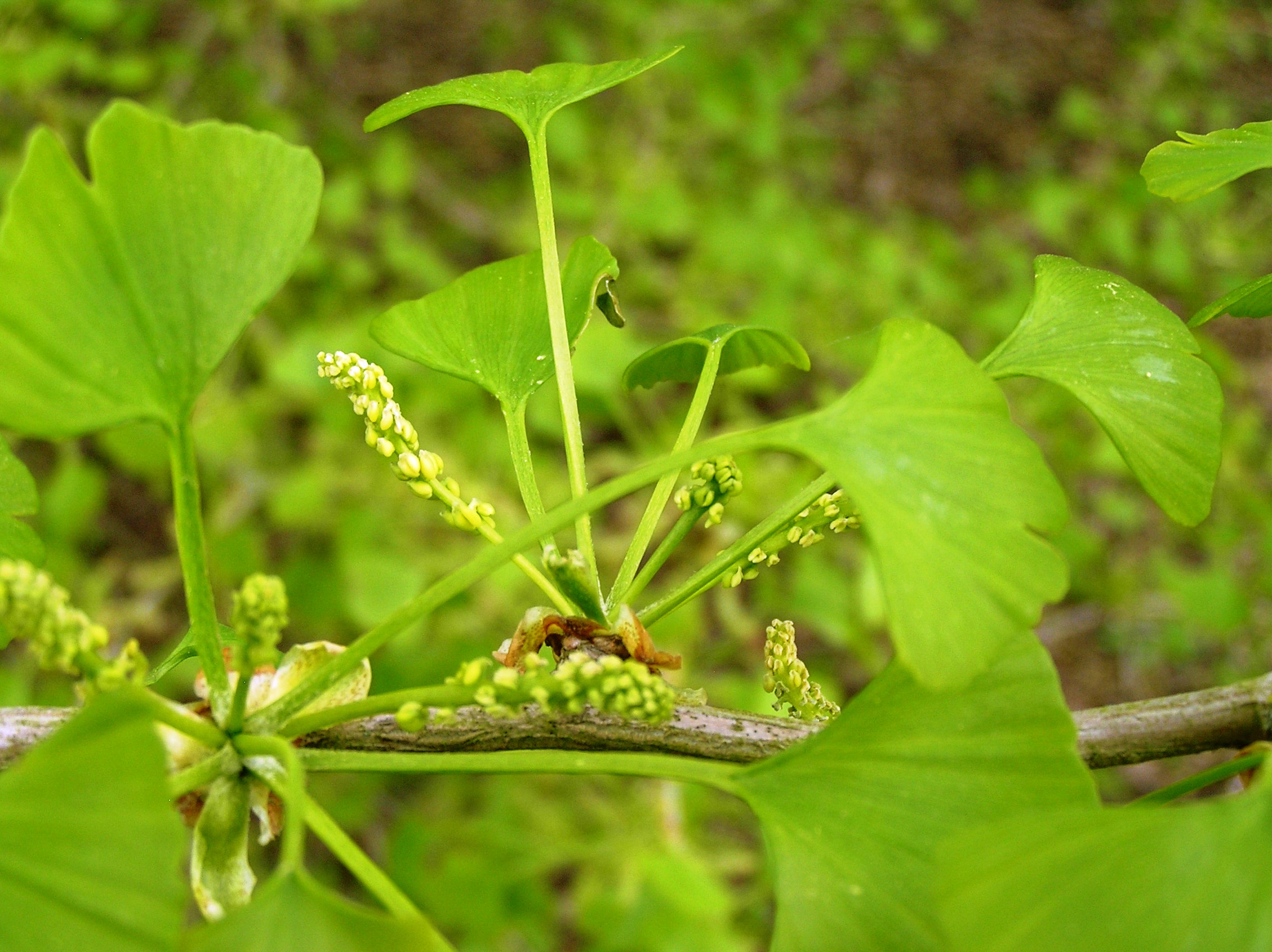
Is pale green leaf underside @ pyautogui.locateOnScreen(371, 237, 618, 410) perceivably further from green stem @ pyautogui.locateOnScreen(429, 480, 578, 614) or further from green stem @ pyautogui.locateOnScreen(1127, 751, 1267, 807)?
green stem @ pyautogui.locateOnScreen(1127, 751, 1267, 807)

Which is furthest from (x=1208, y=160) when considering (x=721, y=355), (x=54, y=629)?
(x=54, y=629)

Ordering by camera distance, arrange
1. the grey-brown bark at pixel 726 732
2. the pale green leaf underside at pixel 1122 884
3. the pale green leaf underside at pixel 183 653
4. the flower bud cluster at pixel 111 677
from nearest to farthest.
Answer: the pale green leaf underside at pixel 1122 884, the flower bud cluster at pixel 111 677, the grey-brown bark at pixel 726 732, the pale green leaf underside at pixel 183 653

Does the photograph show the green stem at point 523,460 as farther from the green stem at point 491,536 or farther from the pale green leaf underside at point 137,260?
the pale green leaf underside at point 137,260

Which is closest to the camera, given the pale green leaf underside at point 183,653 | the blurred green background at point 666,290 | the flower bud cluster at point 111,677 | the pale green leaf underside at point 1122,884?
the pale green leaf underside at point 1122,884

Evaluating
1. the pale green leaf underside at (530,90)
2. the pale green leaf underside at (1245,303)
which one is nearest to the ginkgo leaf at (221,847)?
the pale green leaf underside at (530,90)

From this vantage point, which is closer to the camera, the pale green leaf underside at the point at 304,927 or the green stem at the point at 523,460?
the pale green leaf underside at the point at 304,927

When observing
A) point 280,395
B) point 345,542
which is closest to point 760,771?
point 345,542

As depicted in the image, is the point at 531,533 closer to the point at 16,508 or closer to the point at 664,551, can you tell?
the point at 664,551
